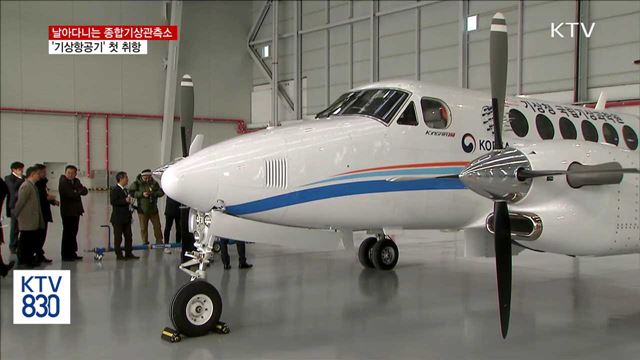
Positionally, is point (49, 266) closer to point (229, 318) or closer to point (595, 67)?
point (229, 318)

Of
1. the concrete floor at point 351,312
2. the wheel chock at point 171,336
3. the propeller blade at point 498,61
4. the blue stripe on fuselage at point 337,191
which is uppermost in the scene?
the propeller blade at point 498,61

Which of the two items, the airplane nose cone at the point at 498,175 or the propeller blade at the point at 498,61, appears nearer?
the airplane nose cone at the point at 498,175

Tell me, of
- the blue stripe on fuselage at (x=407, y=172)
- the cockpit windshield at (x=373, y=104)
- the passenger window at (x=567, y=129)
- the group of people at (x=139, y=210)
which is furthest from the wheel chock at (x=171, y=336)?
the passenger window at (x=567, y=129)

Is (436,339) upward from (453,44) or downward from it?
downward

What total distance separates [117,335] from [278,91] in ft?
86.0

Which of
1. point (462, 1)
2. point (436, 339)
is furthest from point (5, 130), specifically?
point (436, 339)

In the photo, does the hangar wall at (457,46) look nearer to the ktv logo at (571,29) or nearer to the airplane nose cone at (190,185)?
the ktv logo at (571,29)

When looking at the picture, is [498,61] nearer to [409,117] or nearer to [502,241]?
[409,117]

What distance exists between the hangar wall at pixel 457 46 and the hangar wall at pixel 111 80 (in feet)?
10.5

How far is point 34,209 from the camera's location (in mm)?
10211

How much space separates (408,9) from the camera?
24.7 m

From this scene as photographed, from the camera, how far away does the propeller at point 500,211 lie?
6301 mm

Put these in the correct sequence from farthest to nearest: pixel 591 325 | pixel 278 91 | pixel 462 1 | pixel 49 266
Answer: pixel 278 91
pixel 462 1
pixel 49 266
pixel 591 325

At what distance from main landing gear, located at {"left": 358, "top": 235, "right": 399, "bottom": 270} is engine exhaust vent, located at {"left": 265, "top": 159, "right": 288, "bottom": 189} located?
5049 mm
